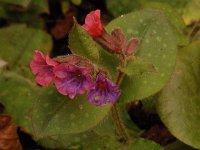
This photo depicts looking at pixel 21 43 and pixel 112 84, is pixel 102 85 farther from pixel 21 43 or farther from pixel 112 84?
pixel 21 43

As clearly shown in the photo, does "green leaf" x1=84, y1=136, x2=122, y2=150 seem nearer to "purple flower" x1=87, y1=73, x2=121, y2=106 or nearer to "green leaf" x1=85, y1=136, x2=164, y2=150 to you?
"green leaf" x1=85, y1=136, x2=164, y2=150

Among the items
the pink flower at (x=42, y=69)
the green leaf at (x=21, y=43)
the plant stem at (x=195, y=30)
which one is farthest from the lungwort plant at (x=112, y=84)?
the green leaf at (x=21, y=43)

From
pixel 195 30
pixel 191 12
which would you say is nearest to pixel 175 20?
pixel 195 30

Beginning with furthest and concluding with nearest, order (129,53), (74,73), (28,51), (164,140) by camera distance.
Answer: (28,51), (164,140), (129,53), (74,73)

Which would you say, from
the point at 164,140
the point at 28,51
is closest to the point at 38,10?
the point at 28,51

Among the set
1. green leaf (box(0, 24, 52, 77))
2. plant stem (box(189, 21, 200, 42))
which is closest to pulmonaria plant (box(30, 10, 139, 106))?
plant stem (box(189, 21, 200, 42))

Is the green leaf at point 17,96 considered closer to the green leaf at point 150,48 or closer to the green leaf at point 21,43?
the green leaf at point 21,43

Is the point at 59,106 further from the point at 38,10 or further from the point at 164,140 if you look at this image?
the point at 38,10
